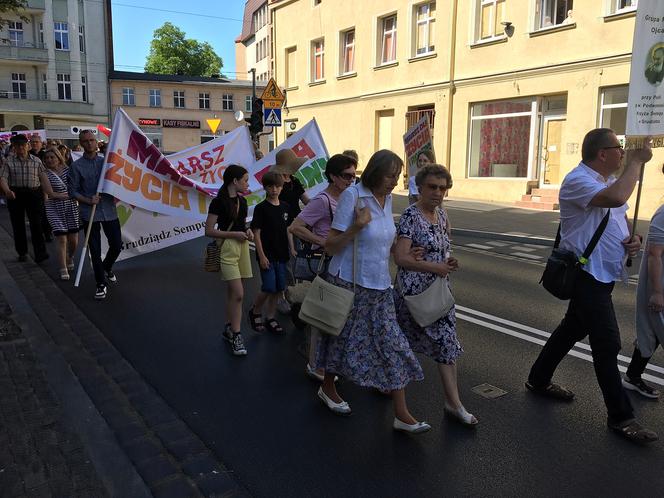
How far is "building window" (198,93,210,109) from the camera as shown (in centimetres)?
6066

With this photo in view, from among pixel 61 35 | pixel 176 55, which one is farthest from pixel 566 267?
pixel 176 55

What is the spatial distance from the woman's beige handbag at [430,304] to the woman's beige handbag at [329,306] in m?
0.40

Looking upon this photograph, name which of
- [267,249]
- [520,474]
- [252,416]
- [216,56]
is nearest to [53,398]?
[252,416]

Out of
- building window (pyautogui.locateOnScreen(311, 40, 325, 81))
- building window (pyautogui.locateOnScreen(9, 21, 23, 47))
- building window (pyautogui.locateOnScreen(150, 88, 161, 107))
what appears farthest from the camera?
building window (pyautogui.locateOnScreen(150, 88, 161, 107))

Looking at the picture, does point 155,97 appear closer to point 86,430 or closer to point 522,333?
point 522,333

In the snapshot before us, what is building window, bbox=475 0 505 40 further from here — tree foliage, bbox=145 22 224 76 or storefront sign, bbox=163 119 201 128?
tree foliage, bbox=145 22 224 76

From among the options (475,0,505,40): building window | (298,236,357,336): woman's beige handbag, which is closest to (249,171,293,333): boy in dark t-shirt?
(298,236,357,336): woman's beige handbag

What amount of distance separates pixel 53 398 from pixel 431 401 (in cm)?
262

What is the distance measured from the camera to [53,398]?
397cm

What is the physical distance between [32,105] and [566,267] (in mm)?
50513

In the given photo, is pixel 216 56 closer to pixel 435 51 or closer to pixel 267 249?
pixel 435 51

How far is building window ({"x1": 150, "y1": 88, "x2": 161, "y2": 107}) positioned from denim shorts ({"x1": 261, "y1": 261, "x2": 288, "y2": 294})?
58.3m

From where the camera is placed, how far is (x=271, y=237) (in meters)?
5.33

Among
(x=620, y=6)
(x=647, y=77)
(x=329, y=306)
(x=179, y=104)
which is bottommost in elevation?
(x=329, y=306)
